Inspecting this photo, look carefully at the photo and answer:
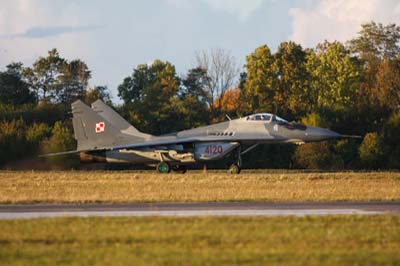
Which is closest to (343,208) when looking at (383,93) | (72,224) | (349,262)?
(72,224)

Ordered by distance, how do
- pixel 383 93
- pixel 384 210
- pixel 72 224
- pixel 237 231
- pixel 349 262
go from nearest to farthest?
pixel 349 262, pixel 237 231, pixel 72 224, pixel 384 210, pixel 383 93

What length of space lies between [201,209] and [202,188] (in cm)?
800

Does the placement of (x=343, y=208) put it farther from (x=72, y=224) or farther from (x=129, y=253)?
(x=129, y=253)

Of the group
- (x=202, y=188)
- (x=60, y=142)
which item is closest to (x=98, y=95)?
(x=60, y=142)

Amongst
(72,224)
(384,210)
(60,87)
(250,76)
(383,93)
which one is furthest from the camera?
(60,87)

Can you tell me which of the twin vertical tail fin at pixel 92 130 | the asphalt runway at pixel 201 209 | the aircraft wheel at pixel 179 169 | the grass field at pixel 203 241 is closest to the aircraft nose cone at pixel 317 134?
the aircraft wheel at pixel 179 169

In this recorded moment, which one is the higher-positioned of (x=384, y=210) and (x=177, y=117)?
(x=177, y=117)

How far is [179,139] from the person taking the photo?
39125 millimetres

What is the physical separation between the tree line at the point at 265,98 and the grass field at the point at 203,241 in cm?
3100

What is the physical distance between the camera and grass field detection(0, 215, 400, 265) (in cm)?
1185

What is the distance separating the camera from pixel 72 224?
15711mm

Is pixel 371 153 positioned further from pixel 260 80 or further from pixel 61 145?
pixel 260 80

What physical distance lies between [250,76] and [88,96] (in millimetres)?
13813

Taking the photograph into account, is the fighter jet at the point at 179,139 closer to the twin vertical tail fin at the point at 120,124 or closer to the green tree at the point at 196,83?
the twin vertical tail fin at the point at 120,124
